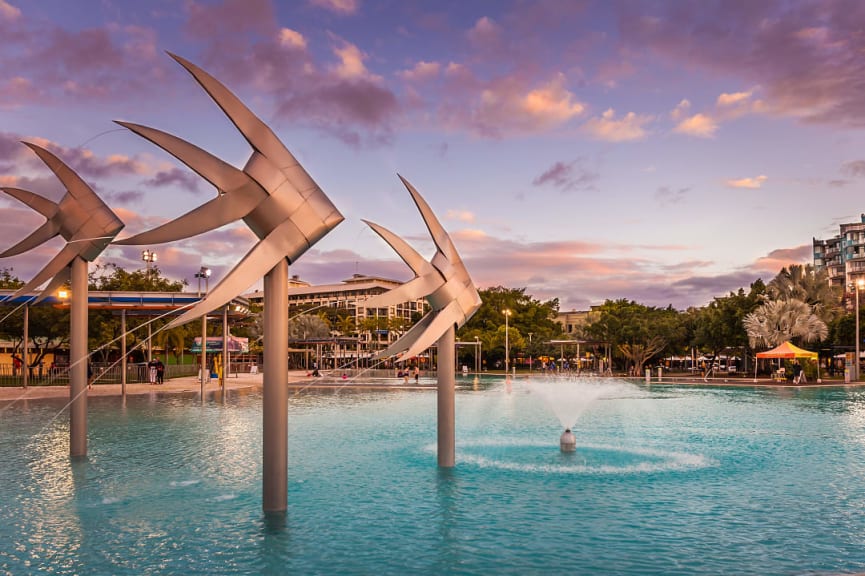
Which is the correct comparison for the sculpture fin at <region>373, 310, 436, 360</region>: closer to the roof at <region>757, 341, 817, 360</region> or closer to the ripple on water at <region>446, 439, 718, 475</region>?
the ripple on water at <region>446, 439, 718, 475</region>

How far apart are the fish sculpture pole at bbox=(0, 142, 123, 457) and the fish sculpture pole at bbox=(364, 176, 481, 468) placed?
6151 mm

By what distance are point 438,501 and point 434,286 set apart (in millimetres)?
3679

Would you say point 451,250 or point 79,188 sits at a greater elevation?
point 79,188

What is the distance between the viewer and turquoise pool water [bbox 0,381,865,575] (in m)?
8.46

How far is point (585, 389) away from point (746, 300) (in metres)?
52.9

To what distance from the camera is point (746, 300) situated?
67.9 meters

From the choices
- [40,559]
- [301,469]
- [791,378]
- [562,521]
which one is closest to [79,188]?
[301,469]

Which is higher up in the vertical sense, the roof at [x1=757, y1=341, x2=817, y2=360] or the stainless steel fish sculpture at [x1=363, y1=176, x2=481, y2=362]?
the stainless steel fish sculpture at [x1=363, y1=176, x2=481, y2=362]

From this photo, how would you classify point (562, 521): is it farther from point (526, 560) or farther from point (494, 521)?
point (526, 560)

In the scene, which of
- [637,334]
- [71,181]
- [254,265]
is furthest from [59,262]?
[637,334]

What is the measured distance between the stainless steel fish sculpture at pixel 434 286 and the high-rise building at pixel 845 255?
14080 centimetres

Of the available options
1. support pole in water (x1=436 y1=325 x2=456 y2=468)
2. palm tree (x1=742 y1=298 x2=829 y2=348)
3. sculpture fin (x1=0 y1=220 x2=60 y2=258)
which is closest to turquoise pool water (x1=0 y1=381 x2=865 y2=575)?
support pole in water (x1=436 y1=325 x2=456 y2=468)

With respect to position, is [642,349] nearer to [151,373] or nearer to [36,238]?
[151,373]

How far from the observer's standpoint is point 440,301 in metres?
13.0
